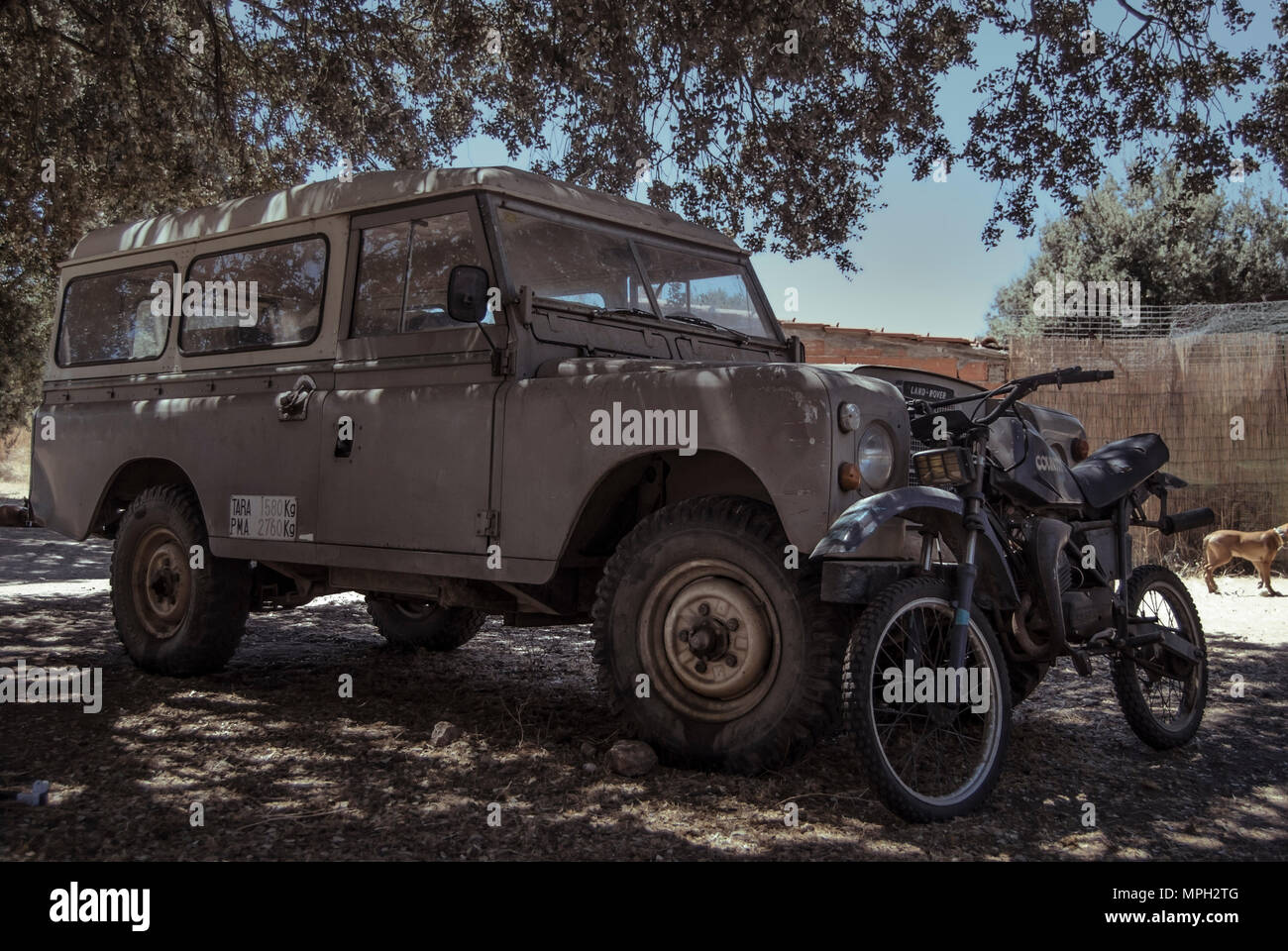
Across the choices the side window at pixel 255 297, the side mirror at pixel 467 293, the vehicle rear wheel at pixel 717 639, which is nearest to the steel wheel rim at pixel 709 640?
the vehicle rear wheel at pixel 717 639

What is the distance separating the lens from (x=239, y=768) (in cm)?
430

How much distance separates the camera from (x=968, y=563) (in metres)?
3.76

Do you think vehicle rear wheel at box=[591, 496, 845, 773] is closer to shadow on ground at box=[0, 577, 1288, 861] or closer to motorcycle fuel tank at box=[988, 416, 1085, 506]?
shadow on ground at box=[0, 577, 1288, 861]

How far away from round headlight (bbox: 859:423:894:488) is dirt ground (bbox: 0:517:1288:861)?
1.13 m

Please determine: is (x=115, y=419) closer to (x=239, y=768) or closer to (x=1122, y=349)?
(x=239, y=768)

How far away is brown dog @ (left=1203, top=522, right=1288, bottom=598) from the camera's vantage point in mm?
10023

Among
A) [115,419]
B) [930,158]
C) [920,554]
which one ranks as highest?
[930,158]

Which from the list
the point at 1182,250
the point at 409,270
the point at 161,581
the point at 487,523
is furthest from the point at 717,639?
the point at 1182,250

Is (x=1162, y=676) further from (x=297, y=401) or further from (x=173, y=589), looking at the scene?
(x=173, y=589)

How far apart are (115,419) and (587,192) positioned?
3202mm

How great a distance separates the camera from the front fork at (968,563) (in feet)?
12.0

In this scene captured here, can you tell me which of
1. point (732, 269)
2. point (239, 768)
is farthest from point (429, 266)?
point (239, 768)

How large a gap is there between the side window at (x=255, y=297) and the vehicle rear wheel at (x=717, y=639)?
2431mm

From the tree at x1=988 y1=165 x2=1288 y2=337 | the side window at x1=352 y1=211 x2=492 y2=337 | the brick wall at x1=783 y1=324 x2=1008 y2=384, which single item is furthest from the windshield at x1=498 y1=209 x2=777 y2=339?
the tree at x1=988 y1=165 x2=1288 y2=337
